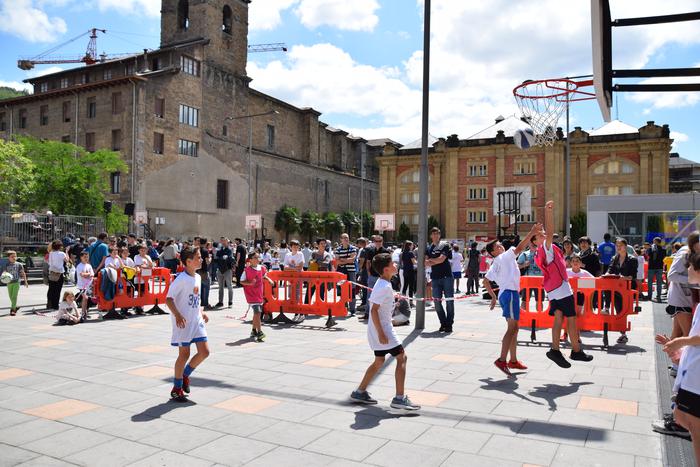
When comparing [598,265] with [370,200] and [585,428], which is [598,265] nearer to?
[585,428]

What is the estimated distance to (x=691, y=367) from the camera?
3.47 meters

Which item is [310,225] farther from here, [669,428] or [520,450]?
[520,450]

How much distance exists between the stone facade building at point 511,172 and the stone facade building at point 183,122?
1338 centimetres

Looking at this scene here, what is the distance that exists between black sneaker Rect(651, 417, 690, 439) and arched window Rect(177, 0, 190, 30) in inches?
2158

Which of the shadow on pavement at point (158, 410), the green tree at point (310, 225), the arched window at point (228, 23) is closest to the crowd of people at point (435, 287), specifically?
the shadow on pavement at point (158, 410)

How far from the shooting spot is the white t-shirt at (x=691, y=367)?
135 inches

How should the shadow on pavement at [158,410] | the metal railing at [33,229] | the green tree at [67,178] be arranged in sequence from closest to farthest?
the shadow on pavement at [158,410] → the metal railing at [33,229] → the green tree at [67,178]

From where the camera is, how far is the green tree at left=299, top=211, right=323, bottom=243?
63.5m

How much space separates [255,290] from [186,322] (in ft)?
14.8

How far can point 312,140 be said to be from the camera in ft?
229

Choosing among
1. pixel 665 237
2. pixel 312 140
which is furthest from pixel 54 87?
pixel 665 237

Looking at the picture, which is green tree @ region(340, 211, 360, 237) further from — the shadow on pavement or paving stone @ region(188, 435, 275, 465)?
paving stone @ region(188, 435, 275, 465)

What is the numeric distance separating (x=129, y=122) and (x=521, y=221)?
133 feet

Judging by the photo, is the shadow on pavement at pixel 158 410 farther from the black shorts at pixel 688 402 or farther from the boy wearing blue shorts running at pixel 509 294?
the black shorts at pixel 688 402
